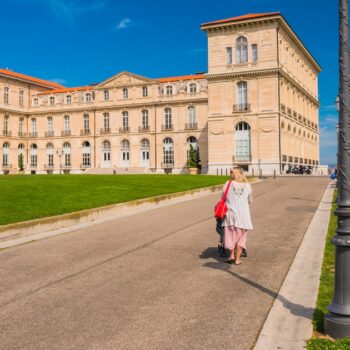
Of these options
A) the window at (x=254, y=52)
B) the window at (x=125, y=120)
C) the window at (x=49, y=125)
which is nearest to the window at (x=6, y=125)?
the window at (x=49, y=125)

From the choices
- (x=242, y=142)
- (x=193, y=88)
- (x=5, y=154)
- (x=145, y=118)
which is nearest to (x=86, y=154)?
(x=145, y=118)

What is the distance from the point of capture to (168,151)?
62875 millimetres

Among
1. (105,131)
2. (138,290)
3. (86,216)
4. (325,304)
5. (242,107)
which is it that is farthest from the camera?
(105,131)

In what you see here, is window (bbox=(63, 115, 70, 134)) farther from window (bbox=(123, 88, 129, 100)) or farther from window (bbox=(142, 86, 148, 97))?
window (bbox=(142, 86, 148, 97))

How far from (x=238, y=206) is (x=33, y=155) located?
6821 cm

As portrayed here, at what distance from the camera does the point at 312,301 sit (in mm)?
5387

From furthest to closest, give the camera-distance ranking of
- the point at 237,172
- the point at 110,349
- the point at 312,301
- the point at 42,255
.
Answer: the point at 42,255, the point at 237,172, the point at 312,301, the point at 110,349

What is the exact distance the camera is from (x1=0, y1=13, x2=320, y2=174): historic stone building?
50.8m

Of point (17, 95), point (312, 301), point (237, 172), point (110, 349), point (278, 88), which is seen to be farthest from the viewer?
point (17, 95)

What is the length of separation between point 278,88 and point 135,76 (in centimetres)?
2316

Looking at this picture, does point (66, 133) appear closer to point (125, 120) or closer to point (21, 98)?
point (21, 98)

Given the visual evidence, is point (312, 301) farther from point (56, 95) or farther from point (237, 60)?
point (56, 95)

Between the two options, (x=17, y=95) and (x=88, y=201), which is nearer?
(x=88, y=201)

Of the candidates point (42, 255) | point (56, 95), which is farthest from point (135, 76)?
point (42, 255)
